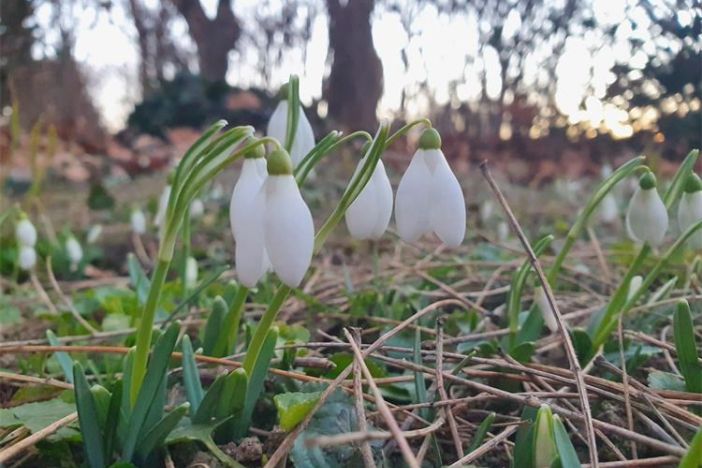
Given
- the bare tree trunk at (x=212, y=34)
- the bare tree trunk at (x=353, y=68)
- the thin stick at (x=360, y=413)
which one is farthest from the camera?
the bare tree trunk at (x=212, y=34)

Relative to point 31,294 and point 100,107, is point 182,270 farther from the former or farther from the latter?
point 100,107

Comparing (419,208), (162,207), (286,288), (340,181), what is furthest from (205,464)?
(340,181)

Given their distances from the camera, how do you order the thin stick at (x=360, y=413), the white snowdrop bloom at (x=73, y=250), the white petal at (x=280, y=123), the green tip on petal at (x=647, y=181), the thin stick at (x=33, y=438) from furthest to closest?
1. the white snowdrop bloom at (x=73, y=250)
2. the white petal at (x=280, y=123)
3. the green tip on petal at (x=647, y=181)
4. the thin stick at (x=33, y=438)
5. the thin stick at (x=360, y=413)

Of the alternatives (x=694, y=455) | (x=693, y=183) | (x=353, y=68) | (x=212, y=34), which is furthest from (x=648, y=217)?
(x=212, y=34)

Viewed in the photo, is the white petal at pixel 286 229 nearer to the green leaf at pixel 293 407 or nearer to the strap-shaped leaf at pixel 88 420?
the green leaf at pixel 293 407

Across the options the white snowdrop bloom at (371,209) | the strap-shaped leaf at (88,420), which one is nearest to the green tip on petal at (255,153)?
the white snowdrop bloom at (371,209)

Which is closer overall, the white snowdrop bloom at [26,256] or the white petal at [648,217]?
the white petal at [648,217]

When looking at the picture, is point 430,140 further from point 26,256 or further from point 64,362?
point 26,256
